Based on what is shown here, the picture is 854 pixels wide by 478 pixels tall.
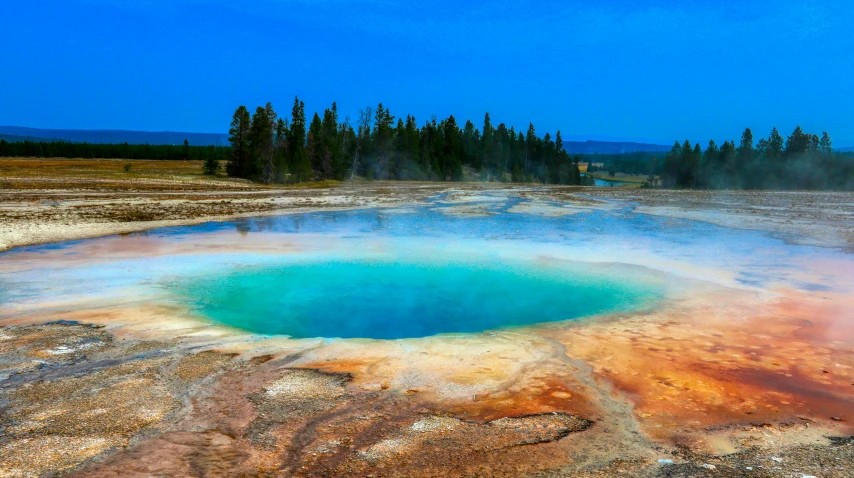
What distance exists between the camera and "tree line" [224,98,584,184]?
181ft

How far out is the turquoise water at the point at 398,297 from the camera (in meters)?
8.46

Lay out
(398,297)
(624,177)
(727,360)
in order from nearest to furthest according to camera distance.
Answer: (727,360) < (398,297) < (624,177)

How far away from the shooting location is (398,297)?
1015 centimetres

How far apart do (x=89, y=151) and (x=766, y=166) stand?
108m

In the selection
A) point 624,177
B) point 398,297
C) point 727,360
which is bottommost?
point 398,297

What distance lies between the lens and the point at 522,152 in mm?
98125

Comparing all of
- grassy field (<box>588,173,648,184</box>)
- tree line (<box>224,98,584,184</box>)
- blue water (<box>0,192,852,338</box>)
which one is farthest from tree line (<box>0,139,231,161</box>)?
blue water (<box>0,192,852,338</box>)

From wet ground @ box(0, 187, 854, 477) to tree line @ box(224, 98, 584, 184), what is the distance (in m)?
45.9

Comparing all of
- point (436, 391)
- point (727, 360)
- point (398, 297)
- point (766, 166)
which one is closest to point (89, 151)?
point (766, 166)

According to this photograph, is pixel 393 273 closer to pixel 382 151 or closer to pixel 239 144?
pixel 239 144

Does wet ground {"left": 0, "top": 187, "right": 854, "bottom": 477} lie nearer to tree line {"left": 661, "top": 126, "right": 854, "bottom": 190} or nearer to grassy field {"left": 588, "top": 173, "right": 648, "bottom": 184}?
tree line {"left": 661, "top": 126, "right": 854, "bottom": 190}

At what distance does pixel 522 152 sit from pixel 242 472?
317 ft

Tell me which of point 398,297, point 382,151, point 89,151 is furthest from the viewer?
point 89,151

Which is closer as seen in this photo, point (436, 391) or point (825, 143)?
point (436, 391)
